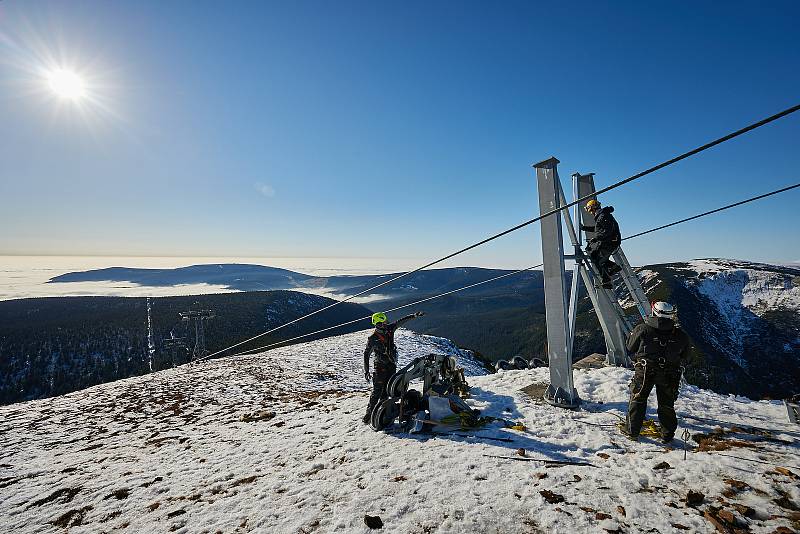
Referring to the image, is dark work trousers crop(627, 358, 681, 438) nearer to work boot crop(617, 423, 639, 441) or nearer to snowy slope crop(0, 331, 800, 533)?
work boot crop(617, 423, 639, 441)

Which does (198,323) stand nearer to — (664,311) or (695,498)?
(664,311)

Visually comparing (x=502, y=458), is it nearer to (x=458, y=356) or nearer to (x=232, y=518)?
(x=232, y=518)

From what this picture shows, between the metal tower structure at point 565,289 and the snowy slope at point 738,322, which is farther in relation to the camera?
the snowy slope at point 738,322

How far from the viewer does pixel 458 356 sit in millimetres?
29250

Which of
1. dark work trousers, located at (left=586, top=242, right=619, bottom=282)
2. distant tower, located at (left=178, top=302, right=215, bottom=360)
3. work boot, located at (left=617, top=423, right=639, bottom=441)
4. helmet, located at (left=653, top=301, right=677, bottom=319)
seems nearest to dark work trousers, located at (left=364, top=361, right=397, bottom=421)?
work boot, located at (left=617, top=423, right=639, bottom=441)

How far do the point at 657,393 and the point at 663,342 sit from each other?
3.10 feet

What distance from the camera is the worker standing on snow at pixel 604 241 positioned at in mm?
9461

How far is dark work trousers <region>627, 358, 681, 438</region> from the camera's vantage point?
616 centimetres

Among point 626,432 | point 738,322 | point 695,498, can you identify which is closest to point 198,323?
point 626,432

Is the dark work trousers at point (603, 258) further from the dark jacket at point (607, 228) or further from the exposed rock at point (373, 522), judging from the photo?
the exposed rock at point (373, 522)

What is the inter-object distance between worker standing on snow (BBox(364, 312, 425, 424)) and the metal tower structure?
4193 mm

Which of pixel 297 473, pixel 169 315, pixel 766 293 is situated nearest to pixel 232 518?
pixel 297 473

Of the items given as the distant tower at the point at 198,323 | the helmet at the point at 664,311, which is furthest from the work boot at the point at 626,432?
the distant tower at the point at 198,323

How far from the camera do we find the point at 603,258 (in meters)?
10.1
